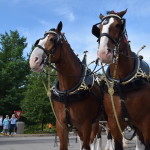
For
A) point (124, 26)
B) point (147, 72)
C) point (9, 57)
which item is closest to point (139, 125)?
point (147, 72)

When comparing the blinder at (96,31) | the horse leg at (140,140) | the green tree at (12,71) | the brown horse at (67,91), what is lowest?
the horse leg at (140,140)

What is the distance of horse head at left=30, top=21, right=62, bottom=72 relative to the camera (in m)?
6.40

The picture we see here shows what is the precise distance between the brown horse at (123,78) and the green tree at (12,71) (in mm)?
34141

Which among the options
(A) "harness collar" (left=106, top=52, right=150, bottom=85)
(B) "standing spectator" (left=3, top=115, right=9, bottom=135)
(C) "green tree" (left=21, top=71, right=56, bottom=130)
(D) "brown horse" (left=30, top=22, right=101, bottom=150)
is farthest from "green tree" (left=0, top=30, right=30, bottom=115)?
(A) "harness collar" (left=106, top=52, right=150, bottom=85)

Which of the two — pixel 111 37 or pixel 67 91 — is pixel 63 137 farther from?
pixel 111 37

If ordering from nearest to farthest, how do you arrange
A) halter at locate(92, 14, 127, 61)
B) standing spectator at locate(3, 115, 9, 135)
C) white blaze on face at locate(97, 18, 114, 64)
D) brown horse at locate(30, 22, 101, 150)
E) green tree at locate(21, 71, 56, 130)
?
white blaze on face at locate(97, 18, 114, 64) → halter at locate(92, 14, 127, 61) → brown horse at locate(30, 22, 101, 150) → standing spectator at locate(3, 115, 9, 135) → green tree at locate(21, 71, 56, 130)

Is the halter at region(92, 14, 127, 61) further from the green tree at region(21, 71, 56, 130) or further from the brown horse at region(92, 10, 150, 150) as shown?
the green tree at region(21, 71, 56, 130)

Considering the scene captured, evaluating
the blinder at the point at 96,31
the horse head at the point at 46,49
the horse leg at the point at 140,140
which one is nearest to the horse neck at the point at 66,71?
the horse head at the point at 46,49

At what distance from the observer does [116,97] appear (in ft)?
19.1

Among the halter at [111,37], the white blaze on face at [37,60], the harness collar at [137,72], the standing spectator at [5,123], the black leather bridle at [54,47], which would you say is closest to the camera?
the halter at [111,37]

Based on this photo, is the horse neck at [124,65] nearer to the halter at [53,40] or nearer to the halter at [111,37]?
the halter at [111,37]

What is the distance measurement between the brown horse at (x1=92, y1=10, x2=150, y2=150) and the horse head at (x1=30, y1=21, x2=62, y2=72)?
3.88 feet

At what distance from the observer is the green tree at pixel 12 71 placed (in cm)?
3972

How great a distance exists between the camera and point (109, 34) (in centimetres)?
548
